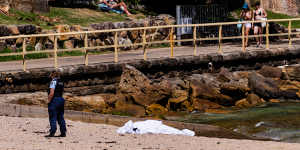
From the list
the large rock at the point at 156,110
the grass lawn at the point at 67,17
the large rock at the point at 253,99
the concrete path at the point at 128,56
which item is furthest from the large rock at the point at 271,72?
the grass lawn at the point at 67,17

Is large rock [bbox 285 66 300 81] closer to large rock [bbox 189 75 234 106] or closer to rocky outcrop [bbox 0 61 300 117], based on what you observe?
rocky outcrop [bbox 0 61 300 117]

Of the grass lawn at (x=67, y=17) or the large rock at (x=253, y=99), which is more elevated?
the grass lawn at (x=67, y=17)

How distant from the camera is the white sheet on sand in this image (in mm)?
14844

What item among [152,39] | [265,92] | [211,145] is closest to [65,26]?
[152,39]

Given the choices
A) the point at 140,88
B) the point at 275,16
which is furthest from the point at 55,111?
the point at 275,16

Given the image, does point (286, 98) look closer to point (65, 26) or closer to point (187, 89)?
point (187, 89)

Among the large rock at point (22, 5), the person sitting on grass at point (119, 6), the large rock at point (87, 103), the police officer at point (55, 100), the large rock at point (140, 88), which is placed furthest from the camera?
the person sitting on grass at point (119, 6)

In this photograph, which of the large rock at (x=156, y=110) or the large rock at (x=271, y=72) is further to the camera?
the large rock at (x=271, y=72)

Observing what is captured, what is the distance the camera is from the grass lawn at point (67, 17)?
24.0 metres

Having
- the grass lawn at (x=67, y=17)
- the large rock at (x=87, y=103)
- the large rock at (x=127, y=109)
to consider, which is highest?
the grass lawn at (x=67, y=17)

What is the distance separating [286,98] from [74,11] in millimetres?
9117

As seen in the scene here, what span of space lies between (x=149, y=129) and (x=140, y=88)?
15.4 ft

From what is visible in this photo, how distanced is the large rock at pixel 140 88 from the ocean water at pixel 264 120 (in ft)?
3.34

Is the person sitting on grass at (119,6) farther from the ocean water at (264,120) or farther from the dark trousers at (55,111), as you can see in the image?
the dark trousers at (55,111)
